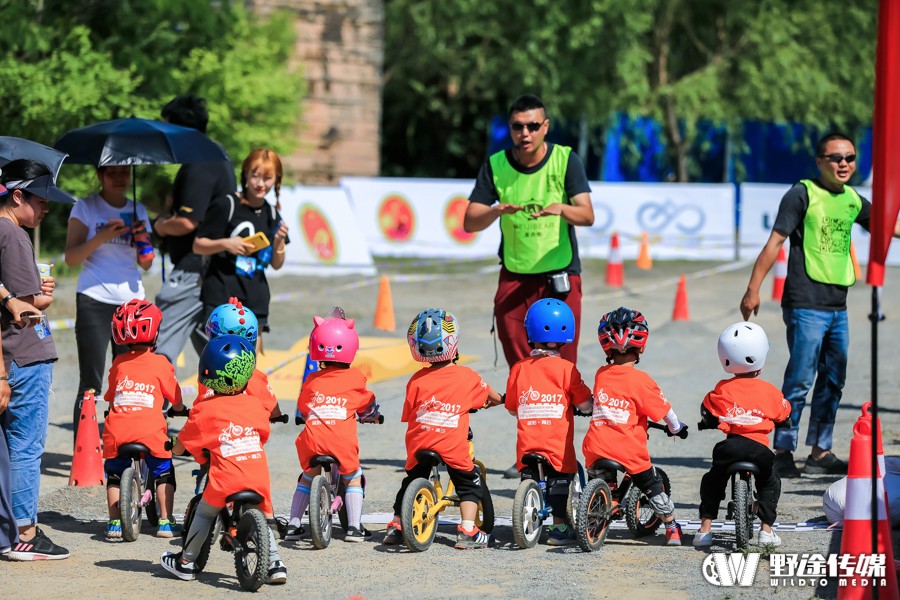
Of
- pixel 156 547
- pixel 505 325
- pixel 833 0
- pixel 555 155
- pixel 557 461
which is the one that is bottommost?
pixel 156 547

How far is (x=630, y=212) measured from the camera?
919 inches

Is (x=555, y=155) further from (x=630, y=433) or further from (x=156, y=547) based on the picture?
(x=156, y=547)

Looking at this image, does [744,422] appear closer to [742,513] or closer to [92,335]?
[742,513]

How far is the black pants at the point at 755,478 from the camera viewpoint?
6797 millimetres

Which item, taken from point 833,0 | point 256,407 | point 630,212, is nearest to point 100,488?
point 256,407

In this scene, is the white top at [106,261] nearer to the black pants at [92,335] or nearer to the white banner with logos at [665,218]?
the black pants at [92,335]

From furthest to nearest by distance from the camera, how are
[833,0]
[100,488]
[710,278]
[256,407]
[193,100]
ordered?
1. [833,0]
2. [710,278]
3. [193,100]
4. [100,488]
5. [256,407]

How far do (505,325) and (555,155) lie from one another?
111 centimetres

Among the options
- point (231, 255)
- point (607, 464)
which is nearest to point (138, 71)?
point (231, 255)

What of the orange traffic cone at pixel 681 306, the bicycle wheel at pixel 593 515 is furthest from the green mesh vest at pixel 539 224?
the orange traffic cone at pixel 681 306

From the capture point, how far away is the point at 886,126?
5.41 metres

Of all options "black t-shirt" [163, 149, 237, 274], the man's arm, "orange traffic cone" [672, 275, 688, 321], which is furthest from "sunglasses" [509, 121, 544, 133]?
"orange traffic cone" [672, 275, 688, 321]

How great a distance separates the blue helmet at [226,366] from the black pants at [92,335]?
2234 mm

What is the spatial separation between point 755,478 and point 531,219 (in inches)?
92.1
